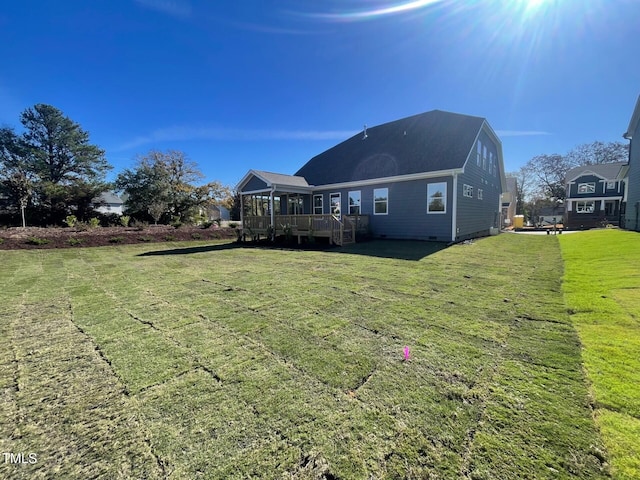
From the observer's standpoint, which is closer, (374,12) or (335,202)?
(374,12)

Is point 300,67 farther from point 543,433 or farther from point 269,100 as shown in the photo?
point 543,433

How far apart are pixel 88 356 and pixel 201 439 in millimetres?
1879

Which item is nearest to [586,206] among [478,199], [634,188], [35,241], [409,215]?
[634,188]

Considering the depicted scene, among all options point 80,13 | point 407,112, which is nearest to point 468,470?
point 80,13

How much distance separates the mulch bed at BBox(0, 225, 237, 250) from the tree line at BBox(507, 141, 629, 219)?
4566cm

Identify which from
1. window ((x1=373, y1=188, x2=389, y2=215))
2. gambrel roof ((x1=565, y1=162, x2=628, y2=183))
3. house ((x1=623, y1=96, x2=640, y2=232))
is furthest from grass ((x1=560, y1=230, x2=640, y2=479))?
gambrel roof ((x1=565, y1=162, x2=628, y2=183))

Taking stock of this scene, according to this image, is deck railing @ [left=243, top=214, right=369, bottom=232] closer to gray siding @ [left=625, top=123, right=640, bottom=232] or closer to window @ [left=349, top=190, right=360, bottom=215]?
window @ [left=349, top=190, right=360, bottom=215]

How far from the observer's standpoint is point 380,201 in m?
13.9

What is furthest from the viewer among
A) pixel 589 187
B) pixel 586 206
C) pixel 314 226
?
pixel 586 206

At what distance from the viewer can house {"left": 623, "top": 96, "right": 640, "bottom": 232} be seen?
14.6 meters

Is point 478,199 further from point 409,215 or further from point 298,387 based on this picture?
point 298,387

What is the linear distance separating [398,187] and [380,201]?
3.74 feet

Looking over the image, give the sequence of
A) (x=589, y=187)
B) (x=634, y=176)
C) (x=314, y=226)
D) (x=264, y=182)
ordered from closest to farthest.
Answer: (x=314, y=226)
(x=264, y=182)
(x=634, y=176)
(x=589, y=187)

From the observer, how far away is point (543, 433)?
1.68m
